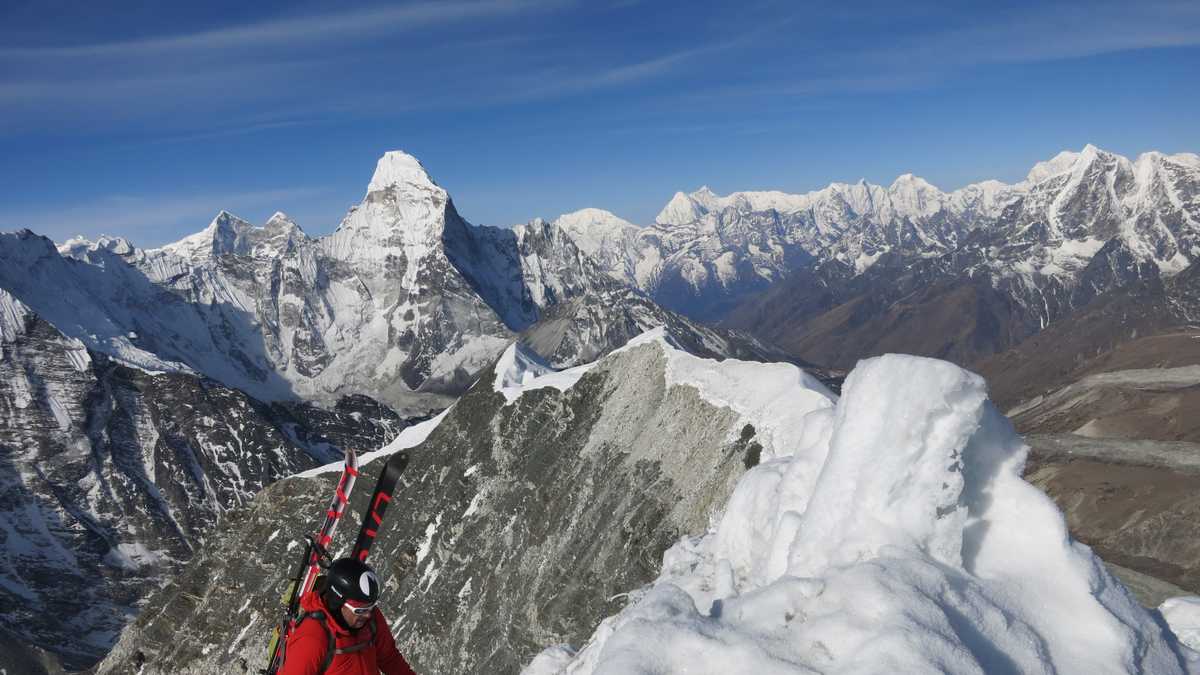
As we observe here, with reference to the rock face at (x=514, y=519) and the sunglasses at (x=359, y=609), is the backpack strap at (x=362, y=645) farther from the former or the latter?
the rock face at (x=514, y=519)

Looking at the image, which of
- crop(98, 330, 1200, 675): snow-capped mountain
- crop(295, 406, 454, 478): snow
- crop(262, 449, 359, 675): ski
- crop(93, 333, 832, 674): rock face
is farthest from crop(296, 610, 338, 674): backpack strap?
crop(295, 406, 454, 478): snow

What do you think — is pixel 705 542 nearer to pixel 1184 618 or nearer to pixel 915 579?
pixel 915 579

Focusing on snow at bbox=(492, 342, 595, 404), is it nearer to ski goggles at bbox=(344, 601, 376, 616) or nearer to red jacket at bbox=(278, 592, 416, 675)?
red jacket at bbox=(278, 592, 416, 675)

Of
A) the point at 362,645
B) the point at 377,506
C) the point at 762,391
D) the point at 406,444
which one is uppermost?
the point at 377,506

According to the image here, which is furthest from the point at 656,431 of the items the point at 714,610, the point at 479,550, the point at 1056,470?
the point at 1056,470

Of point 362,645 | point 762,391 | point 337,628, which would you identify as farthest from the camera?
point 762,391

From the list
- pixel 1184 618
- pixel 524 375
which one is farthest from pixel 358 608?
pixel 524 375

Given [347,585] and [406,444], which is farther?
[406,444]

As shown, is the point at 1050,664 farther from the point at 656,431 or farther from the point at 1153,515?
the point at 1153,515
